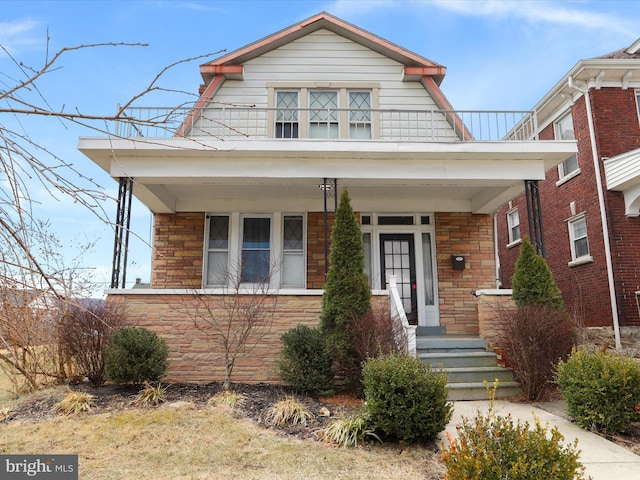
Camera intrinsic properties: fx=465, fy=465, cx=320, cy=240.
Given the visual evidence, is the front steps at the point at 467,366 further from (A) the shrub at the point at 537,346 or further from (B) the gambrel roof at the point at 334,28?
(B) the gambrel roof at the point at 334,28

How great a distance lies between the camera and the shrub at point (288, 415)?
5.34 meters

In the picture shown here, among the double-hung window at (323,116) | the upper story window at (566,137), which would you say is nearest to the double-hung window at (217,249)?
the double-hung window at (323,116)

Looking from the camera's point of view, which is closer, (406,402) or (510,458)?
(510,458)

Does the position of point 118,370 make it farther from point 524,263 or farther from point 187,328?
point 524,263

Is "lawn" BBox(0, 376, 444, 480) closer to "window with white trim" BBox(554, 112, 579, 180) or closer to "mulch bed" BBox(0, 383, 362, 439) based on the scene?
"mulch bed" BBox(0, 383, 362, 439)

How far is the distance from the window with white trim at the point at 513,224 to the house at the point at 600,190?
244 cm

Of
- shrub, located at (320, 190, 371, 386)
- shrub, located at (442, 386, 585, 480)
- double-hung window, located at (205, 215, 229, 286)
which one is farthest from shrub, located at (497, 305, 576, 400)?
double-hung window, located at (205, 215, 229, 286)

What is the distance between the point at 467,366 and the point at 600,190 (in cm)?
627

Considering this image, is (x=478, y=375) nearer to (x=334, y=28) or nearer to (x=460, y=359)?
(x=460, y=359)

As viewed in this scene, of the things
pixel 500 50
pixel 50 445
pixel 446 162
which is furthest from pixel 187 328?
pixel 500 50

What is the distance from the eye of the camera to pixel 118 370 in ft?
21.2

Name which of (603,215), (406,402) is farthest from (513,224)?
(406,402)

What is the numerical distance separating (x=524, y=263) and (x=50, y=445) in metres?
7.15

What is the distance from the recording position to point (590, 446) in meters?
4.71
